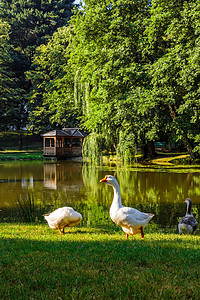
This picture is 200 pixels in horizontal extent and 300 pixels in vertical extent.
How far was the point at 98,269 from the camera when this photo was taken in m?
4.32

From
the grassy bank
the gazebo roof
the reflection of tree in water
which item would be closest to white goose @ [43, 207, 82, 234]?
the grassy bank

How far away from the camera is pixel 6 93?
51.2 metres

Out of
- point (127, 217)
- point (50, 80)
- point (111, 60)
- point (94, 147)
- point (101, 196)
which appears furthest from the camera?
point (50, 80)

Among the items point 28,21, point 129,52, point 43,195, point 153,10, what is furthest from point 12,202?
point 28,21

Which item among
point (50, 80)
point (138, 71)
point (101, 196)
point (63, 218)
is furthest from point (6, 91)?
point (63, 218)

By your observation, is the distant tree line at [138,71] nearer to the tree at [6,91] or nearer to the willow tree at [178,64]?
the willow tree at [178,64]

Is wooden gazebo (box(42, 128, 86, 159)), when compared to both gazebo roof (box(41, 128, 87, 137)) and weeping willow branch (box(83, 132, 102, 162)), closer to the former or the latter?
gazebo roof (box(41, 128, 87, 137))

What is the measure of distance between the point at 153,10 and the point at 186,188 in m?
12.9

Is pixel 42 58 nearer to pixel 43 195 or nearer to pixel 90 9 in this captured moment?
pixel 90 9

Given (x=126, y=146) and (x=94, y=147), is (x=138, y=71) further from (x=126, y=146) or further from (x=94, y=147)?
(x=94, y=147)

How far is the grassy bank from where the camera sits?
3602 millimetres

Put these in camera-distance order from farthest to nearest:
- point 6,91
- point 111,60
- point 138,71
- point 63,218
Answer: point 6,91 → point 111,60 → point 138,71 → point 63,218

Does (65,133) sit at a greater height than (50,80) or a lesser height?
lesser

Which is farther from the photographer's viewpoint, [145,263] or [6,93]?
[6,93]
